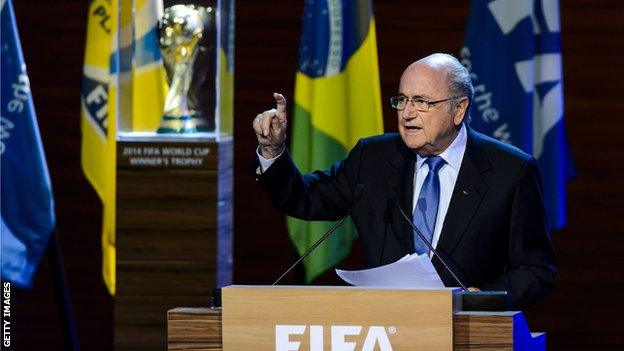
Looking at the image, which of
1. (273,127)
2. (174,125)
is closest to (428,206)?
(273,127)

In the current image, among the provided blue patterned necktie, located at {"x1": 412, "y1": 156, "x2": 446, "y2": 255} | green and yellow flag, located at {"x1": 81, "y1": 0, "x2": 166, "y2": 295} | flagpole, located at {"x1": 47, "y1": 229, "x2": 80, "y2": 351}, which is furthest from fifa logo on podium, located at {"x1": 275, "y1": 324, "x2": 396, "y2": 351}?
flagpole, located at {"x1": 47, "y1": 229, "x2": 80, "y2": 351}

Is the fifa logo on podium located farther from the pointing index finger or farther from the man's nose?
the man's nose

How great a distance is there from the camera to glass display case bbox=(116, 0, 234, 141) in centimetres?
458

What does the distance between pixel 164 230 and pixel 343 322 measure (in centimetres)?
251

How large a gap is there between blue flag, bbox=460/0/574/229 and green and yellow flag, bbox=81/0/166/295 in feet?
4.74

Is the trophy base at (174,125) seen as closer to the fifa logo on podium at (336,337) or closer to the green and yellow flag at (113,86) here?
the green and yellow flag at (113,86)

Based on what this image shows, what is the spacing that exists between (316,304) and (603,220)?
13.8ft

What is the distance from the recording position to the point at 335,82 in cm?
524

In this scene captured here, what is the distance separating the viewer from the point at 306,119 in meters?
5.32

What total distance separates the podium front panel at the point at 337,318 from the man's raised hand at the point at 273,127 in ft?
1.78

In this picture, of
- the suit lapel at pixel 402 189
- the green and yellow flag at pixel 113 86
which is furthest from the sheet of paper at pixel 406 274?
the green and yellow flag at pixel 113 86

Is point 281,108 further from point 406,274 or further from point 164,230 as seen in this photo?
point 164,230

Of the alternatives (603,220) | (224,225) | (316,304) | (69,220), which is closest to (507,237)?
(316,304)

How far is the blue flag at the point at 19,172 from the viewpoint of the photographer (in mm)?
5055
